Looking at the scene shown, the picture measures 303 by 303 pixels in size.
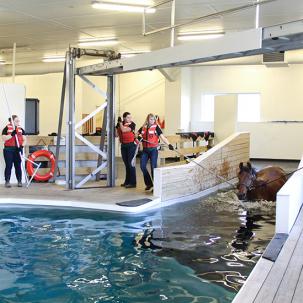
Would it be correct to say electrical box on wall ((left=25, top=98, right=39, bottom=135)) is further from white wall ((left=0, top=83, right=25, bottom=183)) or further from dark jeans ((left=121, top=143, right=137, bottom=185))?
dark jeans ((left=121, top=143, right=137, bottom=185))

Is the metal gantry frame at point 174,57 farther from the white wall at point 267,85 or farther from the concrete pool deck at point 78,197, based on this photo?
the white wall at point 267,85

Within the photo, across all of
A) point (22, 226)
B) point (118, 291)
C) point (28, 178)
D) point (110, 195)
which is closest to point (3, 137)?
point (28, 178)

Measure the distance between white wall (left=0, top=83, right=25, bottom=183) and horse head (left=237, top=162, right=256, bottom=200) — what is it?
542 cm

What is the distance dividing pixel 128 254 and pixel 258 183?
403cm

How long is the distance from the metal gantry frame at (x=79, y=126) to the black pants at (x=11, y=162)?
887 millimetres

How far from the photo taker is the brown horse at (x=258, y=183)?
27.8ft

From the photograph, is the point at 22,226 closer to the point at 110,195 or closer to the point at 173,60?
the point at 110,195

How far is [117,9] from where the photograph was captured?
31.6ft

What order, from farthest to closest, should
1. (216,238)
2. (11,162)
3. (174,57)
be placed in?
1. (11,162)
2. (174,57)
3. (216,238)

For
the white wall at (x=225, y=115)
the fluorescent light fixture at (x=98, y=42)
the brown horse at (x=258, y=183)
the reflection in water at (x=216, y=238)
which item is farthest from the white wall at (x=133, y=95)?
the reflection in water at (x=216, y=238)

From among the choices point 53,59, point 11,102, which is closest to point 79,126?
point 11,102

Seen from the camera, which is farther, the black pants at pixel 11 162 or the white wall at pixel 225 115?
the white wall at pixel 225 115

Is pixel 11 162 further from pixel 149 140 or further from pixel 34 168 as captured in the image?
pixel 149 140

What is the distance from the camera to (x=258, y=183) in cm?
874
